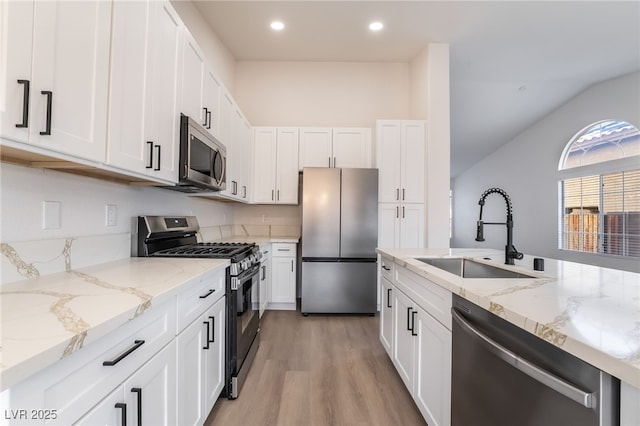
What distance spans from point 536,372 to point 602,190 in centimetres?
587

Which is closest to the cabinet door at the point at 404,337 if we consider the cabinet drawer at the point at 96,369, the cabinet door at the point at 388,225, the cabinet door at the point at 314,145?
the cabinet drawer at the point at 96,369

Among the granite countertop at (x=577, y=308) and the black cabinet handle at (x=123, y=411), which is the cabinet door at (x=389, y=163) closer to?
the granite countertop at (x=577, y=308)

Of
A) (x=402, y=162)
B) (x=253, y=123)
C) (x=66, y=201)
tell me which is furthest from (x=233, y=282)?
(x=253, y=123)

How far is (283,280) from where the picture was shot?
3.59 metres

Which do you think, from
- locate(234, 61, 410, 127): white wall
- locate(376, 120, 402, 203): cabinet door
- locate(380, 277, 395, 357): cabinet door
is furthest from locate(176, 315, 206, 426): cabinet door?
locate(234, 61, 410, 127): white wall

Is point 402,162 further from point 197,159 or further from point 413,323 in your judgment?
point 197,159

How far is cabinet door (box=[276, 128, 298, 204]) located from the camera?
153 inches

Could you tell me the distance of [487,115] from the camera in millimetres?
5656

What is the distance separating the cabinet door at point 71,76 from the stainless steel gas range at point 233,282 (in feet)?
2.76

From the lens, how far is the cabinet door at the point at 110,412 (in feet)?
2.32

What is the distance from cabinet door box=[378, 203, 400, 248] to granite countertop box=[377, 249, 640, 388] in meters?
2.17

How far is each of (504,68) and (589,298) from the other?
14.6ft

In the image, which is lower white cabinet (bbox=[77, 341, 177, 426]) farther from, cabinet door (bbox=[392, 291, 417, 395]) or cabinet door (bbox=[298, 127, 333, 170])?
cabinet door (bbox=[298, 127, 333, 170])

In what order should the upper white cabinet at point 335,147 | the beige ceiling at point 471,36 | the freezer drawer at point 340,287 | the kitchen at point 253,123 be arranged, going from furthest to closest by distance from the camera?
1. the upper white cabinet at point 335,147
2. the freezer drawer at point 340,287
3. the beige ceiling at point 471,36
4. the kitchen at point 253,123
